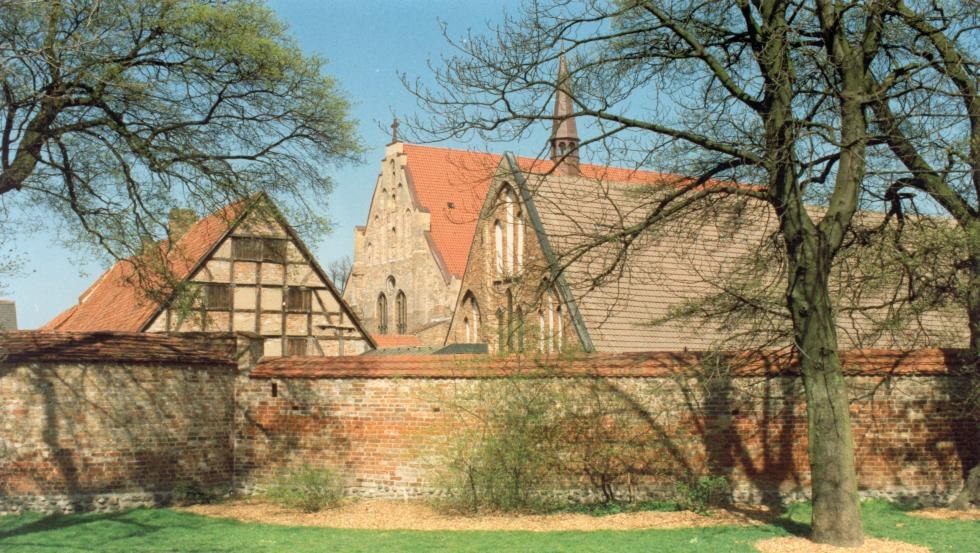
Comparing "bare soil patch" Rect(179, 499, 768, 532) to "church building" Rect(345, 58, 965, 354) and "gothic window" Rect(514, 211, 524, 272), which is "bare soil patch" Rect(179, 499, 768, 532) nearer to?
"church building" Rect(345, 58, 965, 354)

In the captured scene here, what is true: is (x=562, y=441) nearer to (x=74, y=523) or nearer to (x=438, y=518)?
(x=438, y=518)

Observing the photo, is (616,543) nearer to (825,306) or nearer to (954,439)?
(825,306)

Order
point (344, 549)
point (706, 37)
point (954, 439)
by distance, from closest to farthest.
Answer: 1. point (344, 549)
2. point (706, 37)
3. point (954, 439)

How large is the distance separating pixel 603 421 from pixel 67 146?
8.33 meters

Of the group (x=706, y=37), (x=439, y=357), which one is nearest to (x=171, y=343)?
(x=439, y=357)

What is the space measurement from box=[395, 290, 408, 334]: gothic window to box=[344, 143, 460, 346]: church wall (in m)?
0.06

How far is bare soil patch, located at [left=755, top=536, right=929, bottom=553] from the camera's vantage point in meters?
10.3

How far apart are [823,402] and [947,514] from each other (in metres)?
3.41

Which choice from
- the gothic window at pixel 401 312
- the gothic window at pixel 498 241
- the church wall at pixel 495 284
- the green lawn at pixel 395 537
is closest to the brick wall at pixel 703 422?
the green lawn at pixel 395 537

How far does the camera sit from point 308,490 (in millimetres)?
14227

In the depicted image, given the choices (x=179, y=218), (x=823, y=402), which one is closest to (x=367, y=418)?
(x=179, y=218)

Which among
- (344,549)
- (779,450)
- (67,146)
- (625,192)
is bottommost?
(344,549)

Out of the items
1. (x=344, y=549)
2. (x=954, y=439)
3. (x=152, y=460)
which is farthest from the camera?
(x=152, y=460)

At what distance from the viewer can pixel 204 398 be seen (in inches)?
604
